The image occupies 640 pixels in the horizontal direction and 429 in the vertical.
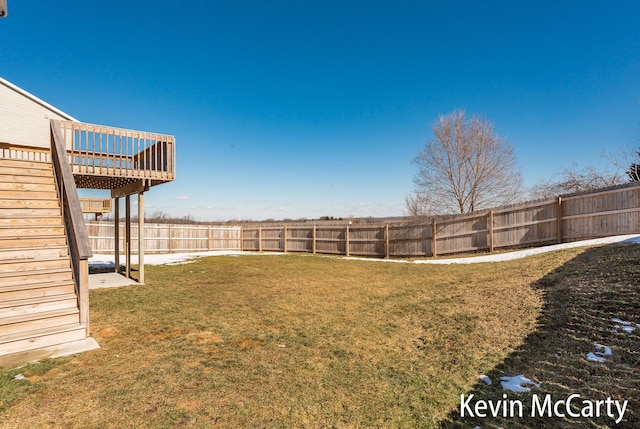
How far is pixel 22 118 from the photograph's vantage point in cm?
822

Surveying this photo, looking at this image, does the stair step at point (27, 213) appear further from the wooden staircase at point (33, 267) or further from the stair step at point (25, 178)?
the stair step at point (25, 178)

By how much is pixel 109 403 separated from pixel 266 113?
723 inches

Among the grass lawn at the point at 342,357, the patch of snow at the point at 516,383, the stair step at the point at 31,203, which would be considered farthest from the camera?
the stair step at the point at 31,203

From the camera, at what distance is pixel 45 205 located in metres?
5.61

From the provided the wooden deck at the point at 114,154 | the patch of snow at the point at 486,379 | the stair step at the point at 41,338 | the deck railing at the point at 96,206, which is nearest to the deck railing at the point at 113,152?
the wooden deck at the point at 114,154

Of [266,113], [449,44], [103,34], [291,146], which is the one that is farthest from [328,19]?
[291,146]

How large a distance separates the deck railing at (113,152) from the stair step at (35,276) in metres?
3.20

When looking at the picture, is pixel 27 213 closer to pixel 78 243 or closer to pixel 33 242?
pixel 33 242

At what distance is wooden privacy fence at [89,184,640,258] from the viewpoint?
9.05 m

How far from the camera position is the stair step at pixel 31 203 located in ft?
17.5

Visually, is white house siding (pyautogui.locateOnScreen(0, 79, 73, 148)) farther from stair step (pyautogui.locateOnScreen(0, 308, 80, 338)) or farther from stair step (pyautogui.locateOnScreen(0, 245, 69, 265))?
stair step (pyautogui.locateOnScreen(0, 308, 80, 338))

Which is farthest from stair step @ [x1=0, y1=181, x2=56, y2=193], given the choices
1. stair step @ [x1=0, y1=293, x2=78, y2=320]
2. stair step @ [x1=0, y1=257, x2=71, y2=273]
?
stair step @ [x1=0, y1=293, x2=78, y2=320]

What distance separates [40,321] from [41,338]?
250 millimetres

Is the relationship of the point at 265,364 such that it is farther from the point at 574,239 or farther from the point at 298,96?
the point at 298,96
